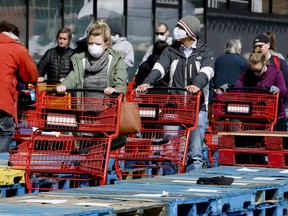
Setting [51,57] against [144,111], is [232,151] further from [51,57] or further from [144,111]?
[51,57]

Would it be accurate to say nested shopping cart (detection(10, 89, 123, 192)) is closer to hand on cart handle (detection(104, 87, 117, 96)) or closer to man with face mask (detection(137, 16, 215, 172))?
hand on cart handle (detection(104, 87, 117, 96))

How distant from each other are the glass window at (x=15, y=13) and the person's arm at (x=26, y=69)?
30.5 feet

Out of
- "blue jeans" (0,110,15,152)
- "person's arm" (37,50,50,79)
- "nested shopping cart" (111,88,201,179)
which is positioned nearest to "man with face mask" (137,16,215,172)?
"nested shopping cart" (111,88,201,179)

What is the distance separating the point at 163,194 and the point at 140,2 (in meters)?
18.0

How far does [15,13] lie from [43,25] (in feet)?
3.01

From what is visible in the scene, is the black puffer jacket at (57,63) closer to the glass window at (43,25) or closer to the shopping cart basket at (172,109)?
the shopping cart basket at (172,109)

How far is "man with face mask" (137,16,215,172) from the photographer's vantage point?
12914 mm

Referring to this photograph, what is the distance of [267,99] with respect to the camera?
14992 millimetres

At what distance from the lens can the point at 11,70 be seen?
13.5m

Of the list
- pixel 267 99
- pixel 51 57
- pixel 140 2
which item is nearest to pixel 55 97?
pixel 267 99

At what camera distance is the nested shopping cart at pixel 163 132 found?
12336 millimetres

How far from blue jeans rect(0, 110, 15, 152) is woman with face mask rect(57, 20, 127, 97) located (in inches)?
65.8

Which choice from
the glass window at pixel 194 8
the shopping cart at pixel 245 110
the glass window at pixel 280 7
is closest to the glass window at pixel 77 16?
the glass window at pixel 194 8

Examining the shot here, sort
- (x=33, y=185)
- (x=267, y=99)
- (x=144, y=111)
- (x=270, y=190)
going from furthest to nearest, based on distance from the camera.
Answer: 1. (x=267, y=99)
2. (x=144, y=111)
3. (x=33, y=185)
4. (x=270, y=190)
